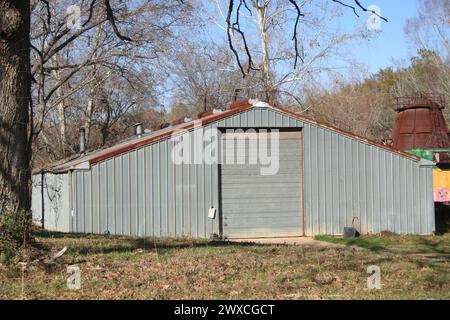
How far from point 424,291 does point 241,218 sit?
13.6 m

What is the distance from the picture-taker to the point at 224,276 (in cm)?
857

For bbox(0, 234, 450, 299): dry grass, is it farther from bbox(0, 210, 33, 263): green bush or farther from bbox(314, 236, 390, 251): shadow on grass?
bbox(314, 236, 390, 251): shadow on grass

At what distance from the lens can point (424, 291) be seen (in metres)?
7.79

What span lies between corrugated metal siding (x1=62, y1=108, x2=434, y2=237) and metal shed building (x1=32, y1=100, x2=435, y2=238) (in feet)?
0.11

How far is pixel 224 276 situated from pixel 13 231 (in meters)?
3.26

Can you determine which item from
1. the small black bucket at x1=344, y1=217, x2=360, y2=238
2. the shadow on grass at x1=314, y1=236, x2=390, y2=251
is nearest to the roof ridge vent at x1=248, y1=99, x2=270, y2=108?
the shadow on grass at x1=314, y1=236, x2=390, y2=251

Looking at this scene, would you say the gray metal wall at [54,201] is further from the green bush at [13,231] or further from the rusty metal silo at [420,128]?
the rusty metal silo at [420,128]

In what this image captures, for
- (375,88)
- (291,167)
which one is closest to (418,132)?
(291,167)

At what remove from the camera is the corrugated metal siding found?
1958 centimetres

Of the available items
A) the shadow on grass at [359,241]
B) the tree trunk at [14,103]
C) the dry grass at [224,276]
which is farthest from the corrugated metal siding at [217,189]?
the tree trunk at [14,103]

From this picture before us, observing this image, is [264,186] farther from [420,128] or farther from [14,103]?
[420,128]

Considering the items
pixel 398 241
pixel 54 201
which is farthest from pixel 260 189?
pixel 54 201

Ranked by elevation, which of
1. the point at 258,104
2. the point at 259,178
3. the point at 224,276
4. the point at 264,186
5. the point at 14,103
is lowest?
the point at 224,276

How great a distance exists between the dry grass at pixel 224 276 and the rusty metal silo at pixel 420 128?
25630 mm
